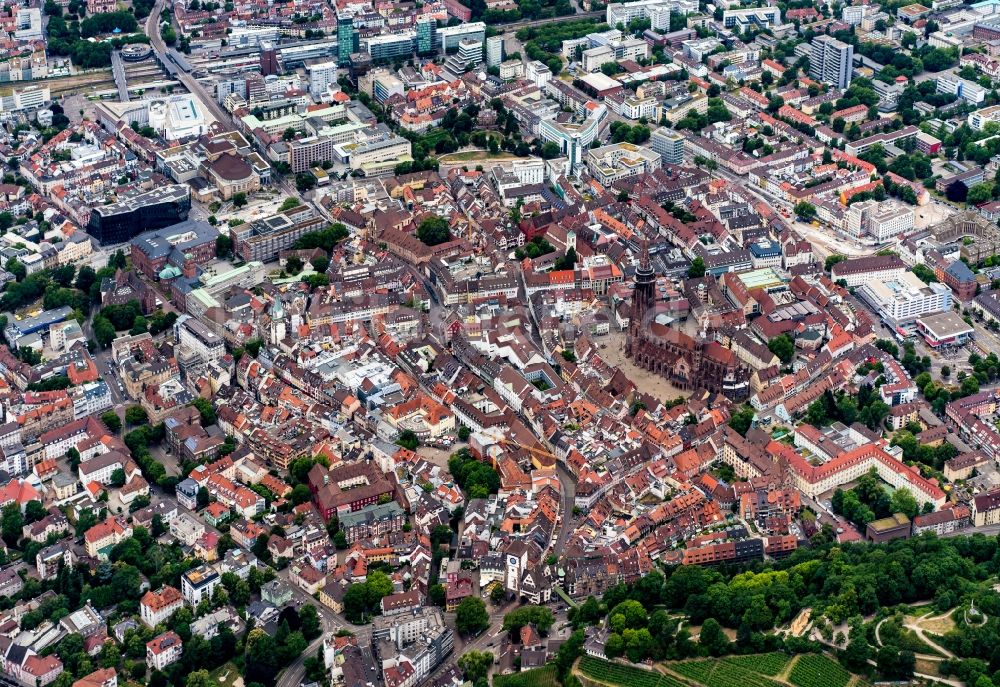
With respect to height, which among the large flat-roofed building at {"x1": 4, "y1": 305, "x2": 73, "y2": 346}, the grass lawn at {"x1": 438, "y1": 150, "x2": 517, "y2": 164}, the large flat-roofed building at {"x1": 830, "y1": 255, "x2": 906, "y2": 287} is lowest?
the grass lawn at {"x1": 438, "y1": 150, "x2": 517, "y2": 164}

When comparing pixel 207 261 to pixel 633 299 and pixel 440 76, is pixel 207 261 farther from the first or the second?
pixel 440 76

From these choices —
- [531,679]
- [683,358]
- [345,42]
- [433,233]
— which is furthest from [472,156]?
[531,679]

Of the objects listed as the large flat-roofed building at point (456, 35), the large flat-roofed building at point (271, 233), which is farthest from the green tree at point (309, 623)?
the large flat-roofed building at point (456, 35)

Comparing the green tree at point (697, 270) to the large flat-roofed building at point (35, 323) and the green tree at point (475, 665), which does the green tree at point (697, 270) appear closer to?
the large flat-roofed building at point (35, 323)

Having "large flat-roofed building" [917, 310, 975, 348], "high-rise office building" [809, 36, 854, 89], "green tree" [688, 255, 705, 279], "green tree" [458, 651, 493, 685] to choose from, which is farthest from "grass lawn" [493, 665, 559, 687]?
"high-rise office building" [809, 36, 854, 89]

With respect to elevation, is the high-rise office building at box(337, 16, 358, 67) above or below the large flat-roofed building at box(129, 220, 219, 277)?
below

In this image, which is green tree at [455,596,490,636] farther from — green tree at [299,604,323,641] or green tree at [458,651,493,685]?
green tree at [299,604,323,641]

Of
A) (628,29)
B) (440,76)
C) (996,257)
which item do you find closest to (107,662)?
(996,257)

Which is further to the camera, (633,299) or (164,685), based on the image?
(633,299)

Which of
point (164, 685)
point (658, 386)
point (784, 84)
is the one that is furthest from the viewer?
point (784, 84)
